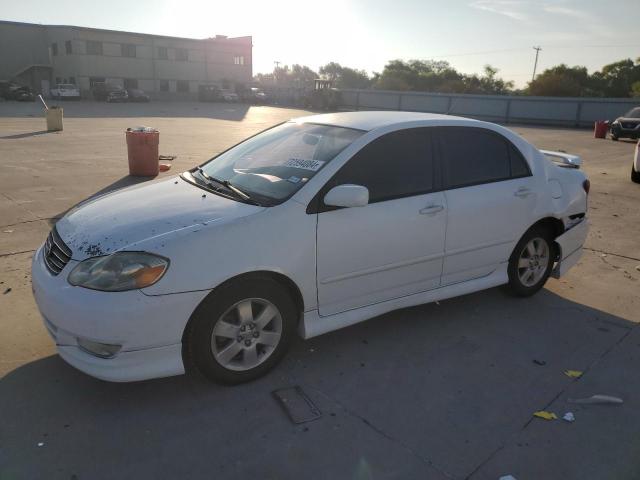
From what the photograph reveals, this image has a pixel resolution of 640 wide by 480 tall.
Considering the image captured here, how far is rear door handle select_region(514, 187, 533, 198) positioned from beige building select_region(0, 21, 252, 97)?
56.0 m

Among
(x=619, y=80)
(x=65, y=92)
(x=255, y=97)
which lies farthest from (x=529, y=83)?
(x=65, y=92)

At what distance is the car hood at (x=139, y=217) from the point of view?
2980mm

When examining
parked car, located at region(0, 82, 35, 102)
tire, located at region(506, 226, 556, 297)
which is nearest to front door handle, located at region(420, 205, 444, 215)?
tire, located at region(506, 226, 556, 297)

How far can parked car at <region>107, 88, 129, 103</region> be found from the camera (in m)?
45.4

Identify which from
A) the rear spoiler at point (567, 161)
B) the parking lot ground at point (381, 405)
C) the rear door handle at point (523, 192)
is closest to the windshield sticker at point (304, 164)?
the parking lot ground at point (381, 405)

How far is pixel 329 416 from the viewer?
2.96 meters

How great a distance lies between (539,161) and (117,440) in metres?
4.06

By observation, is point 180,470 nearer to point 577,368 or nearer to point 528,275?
point 577,368

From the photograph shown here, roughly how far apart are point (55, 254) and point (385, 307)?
226cm

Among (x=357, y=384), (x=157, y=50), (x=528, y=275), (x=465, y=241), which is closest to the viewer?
(x=357, y=384)

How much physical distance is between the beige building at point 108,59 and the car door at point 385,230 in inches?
2203

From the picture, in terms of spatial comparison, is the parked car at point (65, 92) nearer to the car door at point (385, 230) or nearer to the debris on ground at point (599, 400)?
the car door at point (385, 230)

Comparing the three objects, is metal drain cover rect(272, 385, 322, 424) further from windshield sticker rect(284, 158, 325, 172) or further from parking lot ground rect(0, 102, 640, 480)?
windshield sticker rect(284, 158, 325, 172)

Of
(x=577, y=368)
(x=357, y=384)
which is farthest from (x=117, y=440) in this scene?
(x=577, y=368)
